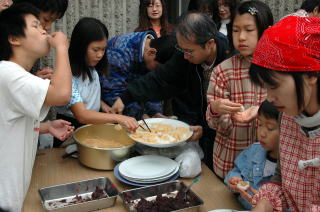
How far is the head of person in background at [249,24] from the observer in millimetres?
1848

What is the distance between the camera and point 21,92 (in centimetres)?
148

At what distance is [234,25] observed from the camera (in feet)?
6.23

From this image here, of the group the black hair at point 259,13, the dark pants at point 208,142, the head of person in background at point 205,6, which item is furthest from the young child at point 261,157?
the head of person in background at point 205,6

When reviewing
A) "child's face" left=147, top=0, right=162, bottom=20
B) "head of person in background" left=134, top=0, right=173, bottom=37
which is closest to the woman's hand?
"head of person in background" left=134, top=0, right=173, bottom=37

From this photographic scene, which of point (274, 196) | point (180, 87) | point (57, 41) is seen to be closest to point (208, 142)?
point (180, 87)

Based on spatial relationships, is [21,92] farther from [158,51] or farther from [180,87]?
[158,51]

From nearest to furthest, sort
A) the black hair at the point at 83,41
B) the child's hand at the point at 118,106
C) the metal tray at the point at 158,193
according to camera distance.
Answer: the metal tray at the point at 158,193
the black hair at the point at 83,41
the child's hand at the point at 118,106

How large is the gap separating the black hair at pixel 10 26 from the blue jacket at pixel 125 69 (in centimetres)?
122

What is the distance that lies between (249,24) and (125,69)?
1.34 meters

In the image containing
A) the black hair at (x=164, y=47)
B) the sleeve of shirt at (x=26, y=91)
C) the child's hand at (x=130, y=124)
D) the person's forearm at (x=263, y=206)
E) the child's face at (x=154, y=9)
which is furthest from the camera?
the child's face at (x=154, y=9)

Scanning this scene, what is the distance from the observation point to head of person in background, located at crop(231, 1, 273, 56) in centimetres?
185

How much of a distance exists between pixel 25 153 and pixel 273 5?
12.5 ft

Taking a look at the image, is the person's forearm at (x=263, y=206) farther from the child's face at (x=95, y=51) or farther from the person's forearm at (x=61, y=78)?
the child's face at (x=95, y=51)

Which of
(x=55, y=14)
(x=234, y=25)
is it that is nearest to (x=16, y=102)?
(x=55, y=14)
